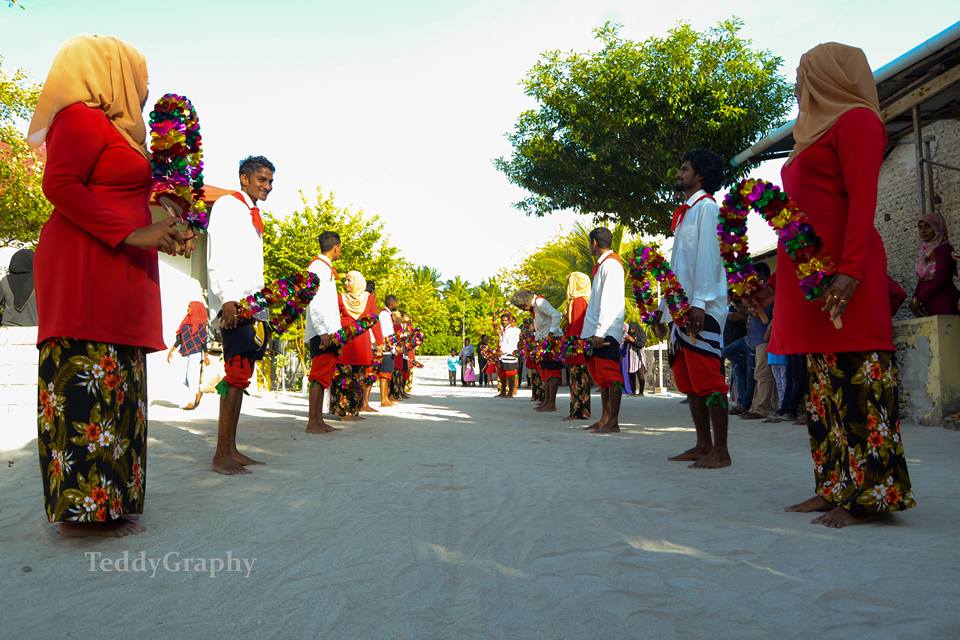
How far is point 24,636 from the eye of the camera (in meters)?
2.34

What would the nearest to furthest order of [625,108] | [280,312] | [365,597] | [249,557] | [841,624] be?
[841,624] → [365,597] → [249,557] → [280,312] → [625,108]

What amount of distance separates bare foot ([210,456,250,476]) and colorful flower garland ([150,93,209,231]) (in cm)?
228

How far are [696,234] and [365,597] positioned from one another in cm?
398

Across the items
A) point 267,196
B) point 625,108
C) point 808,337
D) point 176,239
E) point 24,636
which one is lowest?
point 24,636

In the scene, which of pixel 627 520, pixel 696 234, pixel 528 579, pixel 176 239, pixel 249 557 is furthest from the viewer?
pixel 696 234

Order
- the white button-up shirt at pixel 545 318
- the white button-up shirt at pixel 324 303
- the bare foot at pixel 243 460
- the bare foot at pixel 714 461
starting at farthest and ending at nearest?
the white button-up shirt at pixel 545 318, the white button-up shirt at pixel 324 303, the bare foot at pixel 243 460, the bare foot at pixel 714 461

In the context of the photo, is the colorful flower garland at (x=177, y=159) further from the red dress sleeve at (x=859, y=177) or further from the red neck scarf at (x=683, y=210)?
the red neck scarf at (x=683, y=210)

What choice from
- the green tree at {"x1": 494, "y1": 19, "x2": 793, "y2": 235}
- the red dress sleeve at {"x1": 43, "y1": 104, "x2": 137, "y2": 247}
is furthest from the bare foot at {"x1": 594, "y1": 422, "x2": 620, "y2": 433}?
the green tree at {"x1": 494, "y1": 19, "x2": 793, "y2": 235}

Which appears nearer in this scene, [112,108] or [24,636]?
[24,636]

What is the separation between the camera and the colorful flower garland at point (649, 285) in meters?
5.48

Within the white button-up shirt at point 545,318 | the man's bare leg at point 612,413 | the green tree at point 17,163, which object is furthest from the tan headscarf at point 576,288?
the green tree at point 17,163

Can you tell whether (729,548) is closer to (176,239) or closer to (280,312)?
(176,239)

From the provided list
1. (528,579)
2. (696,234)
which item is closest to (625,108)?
(696,234)

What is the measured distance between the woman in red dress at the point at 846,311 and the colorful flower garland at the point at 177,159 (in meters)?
3.23
